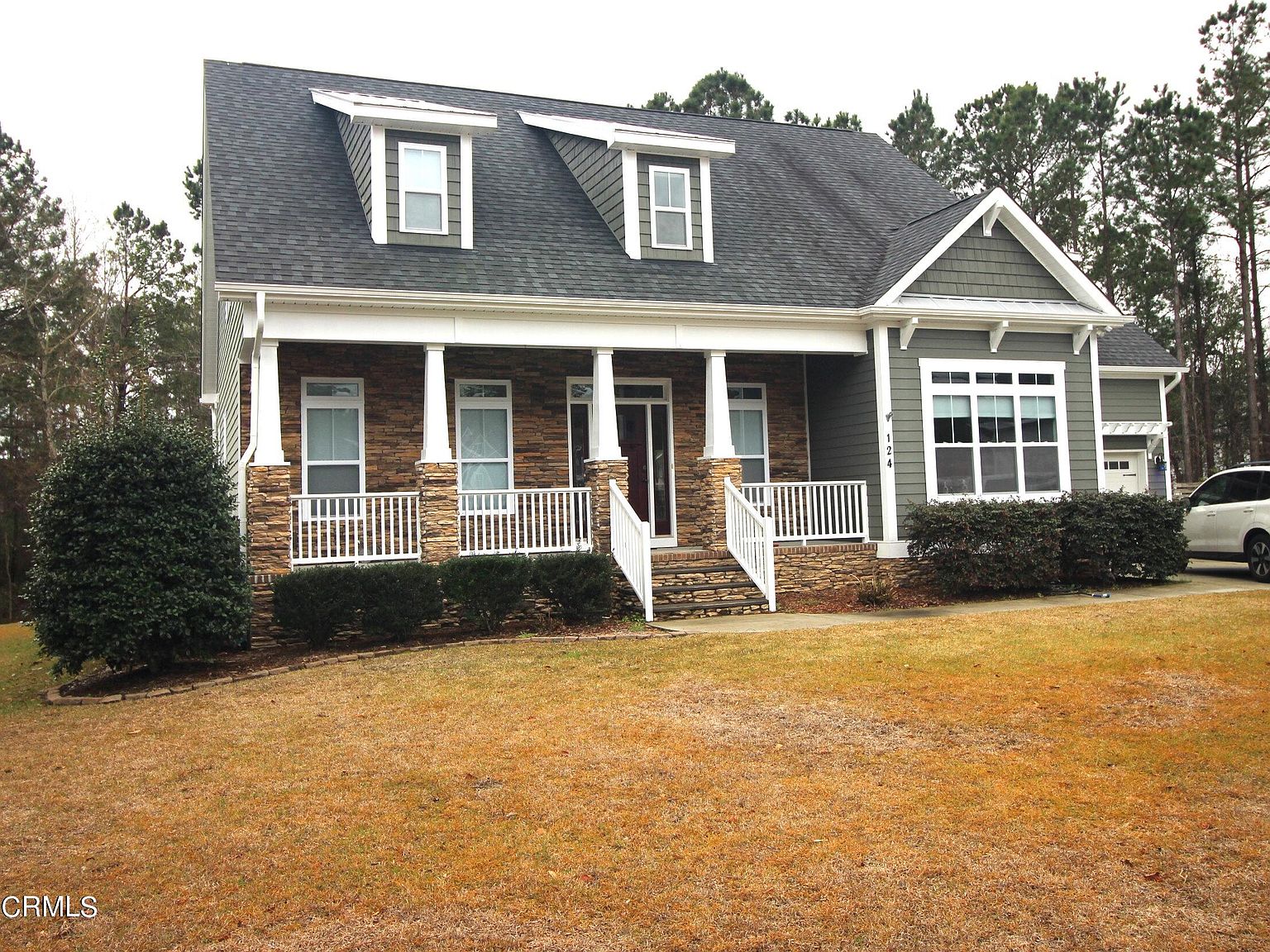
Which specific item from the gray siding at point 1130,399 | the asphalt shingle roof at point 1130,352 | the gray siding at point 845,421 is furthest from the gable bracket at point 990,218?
the gray siding at point 1130,399

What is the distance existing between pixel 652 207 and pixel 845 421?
180 inches

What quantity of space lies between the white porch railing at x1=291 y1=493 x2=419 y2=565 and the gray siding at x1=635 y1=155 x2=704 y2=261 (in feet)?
17.9

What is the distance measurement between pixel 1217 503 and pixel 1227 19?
71.4 ft

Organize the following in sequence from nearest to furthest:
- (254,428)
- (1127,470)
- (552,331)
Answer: (254,428) < (552,331) < (1127,470)

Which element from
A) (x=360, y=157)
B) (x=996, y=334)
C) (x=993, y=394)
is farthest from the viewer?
(x=993, y=394)

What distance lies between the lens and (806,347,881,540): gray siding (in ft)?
53.2

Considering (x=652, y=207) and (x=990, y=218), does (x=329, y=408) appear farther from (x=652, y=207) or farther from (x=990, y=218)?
(x=990, y=218)

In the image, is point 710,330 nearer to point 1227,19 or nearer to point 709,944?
point 709,944

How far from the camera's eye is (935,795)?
5984 millimetres

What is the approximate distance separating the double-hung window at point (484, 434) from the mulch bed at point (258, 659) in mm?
3206

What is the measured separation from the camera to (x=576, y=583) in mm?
13109

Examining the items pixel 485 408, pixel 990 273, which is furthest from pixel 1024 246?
pixel 485 408

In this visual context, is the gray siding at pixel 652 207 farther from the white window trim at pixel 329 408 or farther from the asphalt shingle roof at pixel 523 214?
the white window trim at pixel 329 408

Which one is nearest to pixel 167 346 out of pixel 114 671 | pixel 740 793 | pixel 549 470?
pixel 549 470
